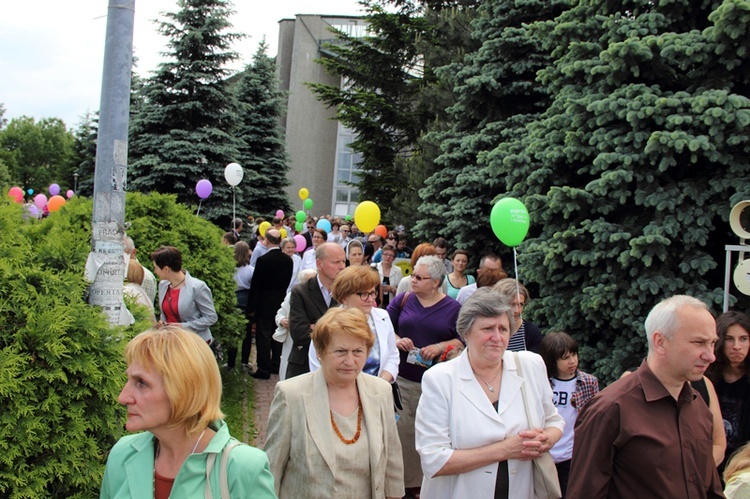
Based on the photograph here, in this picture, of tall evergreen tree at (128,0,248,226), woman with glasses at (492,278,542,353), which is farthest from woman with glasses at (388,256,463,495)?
tall evergreen tree at (128,0,248,226)

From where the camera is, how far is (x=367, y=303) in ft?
16.0

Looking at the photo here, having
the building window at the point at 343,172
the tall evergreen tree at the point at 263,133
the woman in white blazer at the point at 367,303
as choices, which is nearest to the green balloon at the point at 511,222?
the woman in white blazer at the point at 367,303

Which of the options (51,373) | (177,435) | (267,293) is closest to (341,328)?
(177,435)

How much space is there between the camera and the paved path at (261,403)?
7.24 meters

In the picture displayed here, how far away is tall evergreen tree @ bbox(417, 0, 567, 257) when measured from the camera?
11641 millimetres

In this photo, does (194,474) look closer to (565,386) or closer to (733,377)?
(565,386)

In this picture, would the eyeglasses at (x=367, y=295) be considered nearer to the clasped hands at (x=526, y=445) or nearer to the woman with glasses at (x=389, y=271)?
the clasped hands at (x=526, y=445)

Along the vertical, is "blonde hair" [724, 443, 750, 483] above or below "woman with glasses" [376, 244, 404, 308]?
below

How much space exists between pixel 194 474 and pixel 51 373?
62.9 inches

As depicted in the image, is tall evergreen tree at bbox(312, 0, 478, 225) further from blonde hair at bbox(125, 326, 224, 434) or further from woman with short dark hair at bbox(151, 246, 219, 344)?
blonde hair at bbox(125, 326, 224, 434)

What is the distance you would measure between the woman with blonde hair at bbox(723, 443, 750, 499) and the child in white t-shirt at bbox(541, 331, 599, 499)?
5.68 ft

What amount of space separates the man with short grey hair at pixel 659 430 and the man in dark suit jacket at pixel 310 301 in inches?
105

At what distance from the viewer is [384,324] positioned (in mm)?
5066

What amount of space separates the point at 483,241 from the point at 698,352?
29.1 feet
